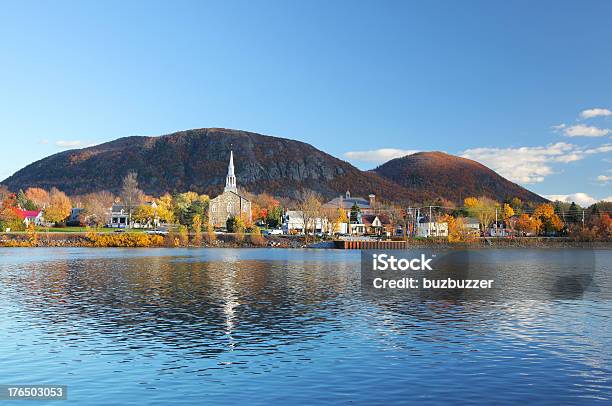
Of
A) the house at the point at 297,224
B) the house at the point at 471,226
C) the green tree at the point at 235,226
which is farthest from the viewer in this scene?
the house at the point at 297,224

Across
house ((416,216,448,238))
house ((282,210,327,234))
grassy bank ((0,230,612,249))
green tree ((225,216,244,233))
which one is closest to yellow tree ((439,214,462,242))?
house ((416,216,448,238))

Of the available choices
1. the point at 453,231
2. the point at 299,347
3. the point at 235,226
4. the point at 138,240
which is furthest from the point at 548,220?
the point at 299,347

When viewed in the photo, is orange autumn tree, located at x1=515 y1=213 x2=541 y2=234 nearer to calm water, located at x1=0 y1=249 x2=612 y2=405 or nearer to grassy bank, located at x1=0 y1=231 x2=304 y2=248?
grassy bank, located at x1=0 y1=231 x2=304 y2=248

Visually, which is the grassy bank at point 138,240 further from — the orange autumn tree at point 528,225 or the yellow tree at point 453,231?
the orange autumn tree at point 528,225

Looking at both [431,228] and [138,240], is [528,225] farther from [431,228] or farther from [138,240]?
[138,240]

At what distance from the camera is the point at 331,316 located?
3916 cm

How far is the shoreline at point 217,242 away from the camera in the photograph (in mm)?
143125

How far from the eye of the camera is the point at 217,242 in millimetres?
151875

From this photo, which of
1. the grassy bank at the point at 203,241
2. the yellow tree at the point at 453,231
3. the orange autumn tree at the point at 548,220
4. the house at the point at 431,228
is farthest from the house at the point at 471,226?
the orange autumn tree at the point at 548,220

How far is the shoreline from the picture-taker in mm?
143125

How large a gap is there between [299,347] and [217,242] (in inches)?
4901

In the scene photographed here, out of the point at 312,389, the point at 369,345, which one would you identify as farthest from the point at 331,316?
the point at 312,389

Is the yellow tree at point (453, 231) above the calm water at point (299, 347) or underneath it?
above

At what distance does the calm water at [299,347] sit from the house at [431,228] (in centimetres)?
13552
